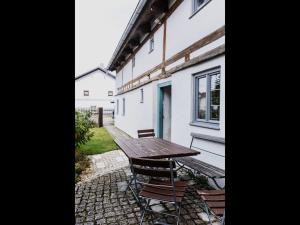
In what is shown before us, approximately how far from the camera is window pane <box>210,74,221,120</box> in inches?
196

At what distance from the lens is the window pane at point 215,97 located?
196 inches

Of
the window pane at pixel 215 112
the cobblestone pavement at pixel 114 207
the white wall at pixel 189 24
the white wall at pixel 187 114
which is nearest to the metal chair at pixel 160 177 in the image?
the cobblestone pavement at pixel 114 207

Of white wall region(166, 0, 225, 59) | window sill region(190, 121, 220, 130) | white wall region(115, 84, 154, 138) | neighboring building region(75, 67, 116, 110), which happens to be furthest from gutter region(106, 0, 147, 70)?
neighboring building region(75, 67, 116, 110)

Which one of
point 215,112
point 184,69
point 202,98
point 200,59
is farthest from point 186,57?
point 215,112

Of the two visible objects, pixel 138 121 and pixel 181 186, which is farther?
pixel 138 121

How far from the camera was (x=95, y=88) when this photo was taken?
35.8m

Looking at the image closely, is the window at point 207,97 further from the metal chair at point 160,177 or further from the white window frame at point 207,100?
the metal chair at point 160,177

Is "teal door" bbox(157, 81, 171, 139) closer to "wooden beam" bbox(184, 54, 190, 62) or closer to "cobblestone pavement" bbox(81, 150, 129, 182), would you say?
"cobblestone pavement" bbox(81, 150, 129, 182)

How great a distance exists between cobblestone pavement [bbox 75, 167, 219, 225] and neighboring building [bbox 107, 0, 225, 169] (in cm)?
132
